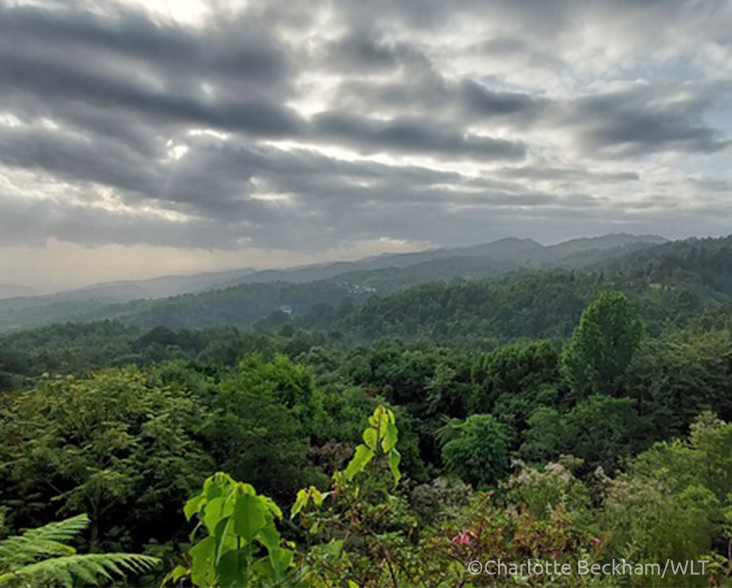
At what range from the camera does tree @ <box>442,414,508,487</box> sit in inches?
662

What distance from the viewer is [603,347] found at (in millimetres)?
23672

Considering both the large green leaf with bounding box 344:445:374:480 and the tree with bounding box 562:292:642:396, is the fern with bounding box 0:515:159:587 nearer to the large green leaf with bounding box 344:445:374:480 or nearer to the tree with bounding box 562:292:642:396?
the large green leaf with bounding box 344:445:374:480

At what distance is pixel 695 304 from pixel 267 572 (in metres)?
78.5

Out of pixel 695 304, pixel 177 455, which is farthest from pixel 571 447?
pixel 695 304

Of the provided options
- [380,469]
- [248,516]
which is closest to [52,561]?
[380,469]

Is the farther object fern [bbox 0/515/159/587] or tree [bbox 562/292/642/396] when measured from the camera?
tree [bbox 562/292/642/396]

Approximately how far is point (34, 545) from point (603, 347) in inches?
976

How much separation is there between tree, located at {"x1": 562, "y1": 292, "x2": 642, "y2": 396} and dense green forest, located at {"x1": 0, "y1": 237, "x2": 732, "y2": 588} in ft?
0.25

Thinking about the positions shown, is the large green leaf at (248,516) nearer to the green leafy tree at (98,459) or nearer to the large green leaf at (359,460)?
the large green leaf at (359,460)

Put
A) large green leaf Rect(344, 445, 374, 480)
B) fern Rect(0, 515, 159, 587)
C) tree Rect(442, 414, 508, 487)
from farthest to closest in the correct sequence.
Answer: tree Rect(442, 414, 508, 487), fern Rect(0, 515, 159, 587), large green leaf Rect(344, 445, 374, 480)

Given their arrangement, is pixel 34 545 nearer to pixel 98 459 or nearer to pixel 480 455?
pixel 98 459

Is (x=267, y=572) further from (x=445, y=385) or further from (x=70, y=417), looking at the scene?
(x=445, y=385)

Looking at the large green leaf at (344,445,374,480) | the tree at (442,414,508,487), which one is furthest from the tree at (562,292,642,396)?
the large green leaf at (344,445,374,480)

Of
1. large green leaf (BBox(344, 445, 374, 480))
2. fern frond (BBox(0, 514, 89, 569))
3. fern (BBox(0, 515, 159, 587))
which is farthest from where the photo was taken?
fern frond (BBox(0, 514, 89, 569))
